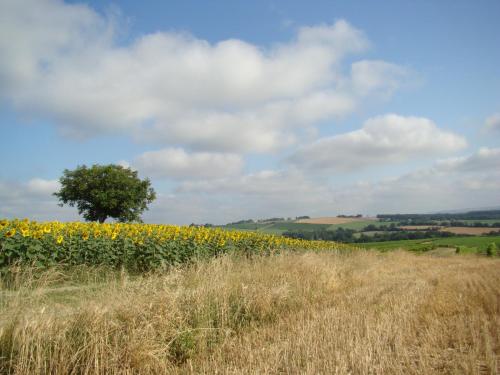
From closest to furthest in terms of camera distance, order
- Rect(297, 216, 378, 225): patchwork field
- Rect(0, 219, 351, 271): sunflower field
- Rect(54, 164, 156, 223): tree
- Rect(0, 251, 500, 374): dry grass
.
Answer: Rect(0, 251, 500, 374): dry grass, Rect(0, 219, 351, 271): sunflower field, Rect(54, 164, 156, 223): tree, Rect(297, 216, 378, 225): patchwork field

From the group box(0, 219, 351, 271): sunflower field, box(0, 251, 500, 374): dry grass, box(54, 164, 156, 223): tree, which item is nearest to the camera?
box(0, 251, 500, 374): dry grass

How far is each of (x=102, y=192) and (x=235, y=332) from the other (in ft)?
112

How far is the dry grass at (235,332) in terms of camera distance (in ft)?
13.4

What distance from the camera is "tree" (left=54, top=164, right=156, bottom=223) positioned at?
37.2 m

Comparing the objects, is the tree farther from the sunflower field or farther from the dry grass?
the dry grass

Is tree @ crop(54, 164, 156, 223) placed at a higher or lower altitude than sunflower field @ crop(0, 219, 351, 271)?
higher

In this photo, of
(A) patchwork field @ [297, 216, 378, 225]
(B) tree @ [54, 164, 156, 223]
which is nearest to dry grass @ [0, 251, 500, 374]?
(B) tree @ [54, 164, 156, 223]

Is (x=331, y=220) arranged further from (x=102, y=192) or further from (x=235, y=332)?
(x=235, y=332)

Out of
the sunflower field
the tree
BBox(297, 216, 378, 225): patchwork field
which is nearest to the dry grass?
the sunflower field

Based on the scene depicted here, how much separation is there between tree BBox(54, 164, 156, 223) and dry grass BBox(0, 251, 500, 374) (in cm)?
3161

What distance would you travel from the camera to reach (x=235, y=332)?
577 centimetres

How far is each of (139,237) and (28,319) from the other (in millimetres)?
7744

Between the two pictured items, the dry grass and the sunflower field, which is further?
the sunflower field

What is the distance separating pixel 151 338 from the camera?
14.9 ft
